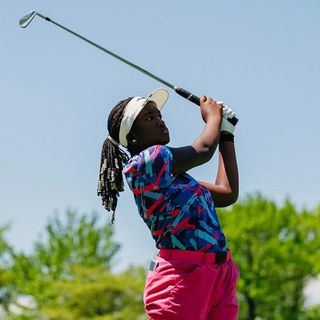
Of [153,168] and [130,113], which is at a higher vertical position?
[130,113]

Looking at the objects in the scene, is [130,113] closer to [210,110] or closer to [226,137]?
[210,110]

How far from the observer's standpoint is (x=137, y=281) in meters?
37.3

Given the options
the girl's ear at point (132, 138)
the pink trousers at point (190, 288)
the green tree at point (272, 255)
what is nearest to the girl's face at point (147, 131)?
the girl's ear at point (132, 138)

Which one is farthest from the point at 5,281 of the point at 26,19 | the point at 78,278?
the point at 26,19

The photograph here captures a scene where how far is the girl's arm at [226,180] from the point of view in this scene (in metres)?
5.66

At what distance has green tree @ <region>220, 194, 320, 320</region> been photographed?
143 feet

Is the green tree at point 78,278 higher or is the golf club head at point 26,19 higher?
the green tree at point 78,278

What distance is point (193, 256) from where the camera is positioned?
518cm

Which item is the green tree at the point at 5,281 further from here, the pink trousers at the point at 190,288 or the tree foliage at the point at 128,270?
the pink trousers at the point at 190,288

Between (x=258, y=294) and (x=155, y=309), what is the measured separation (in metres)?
38.7

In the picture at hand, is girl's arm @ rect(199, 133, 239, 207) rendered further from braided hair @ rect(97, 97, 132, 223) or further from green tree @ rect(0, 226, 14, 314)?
green tree @ rect(0, 226, 14, 314)

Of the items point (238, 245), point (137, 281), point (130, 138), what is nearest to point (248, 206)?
point (238, 245)

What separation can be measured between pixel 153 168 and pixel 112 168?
60cm

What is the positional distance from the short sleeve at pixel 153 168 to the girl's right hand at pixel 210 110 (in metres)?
0.41
